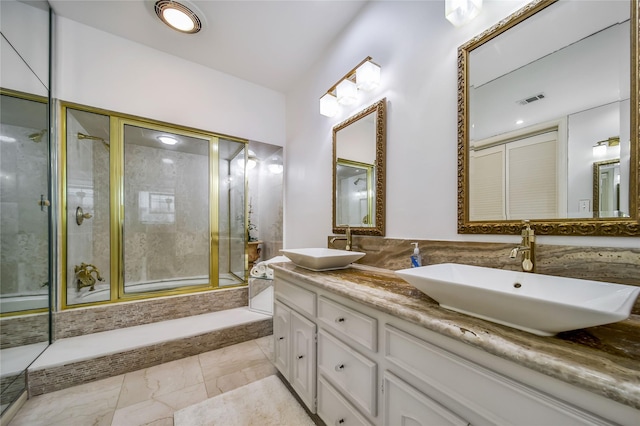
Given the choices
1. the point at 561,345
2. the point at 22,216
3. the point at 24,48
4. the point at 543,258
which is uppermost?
the point at 24,48

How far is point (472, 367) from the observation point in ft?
1.99

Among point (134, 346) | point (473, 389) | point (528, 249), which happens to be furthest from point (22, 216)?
point (528, 249)

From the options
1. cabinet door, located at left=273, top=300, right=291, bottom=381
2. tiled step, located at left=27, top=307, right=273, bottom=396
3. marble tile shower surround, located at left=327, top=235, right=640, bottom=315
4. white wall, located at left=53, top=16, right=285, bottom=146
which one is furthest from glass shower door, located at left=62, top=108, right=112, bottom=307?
marble tile shower surround, located at left=327, top=235, right=640, bottom=315

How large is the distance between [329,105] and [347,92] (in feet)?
0.82

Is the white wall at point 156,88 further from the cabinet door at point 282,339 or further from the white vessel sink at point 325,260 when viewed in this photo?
the cabinet door at point 282,339

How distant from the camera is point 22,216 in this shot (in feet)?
5.60

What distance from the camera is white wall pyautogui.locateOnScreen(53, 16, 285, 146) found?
1996 mm

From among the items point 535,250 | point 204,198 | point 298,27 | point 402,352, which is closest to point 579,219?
point 535,250

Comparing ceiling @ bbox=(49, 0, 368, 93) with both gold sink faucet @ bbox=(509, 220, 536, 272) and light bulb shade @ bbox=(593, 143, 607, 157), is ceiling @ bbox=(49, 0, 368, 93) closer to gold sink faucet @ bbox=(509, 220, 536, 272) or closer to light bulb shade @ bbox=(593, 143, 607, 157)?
light bulb shade @ bbox=(593, 143, 607, 157)

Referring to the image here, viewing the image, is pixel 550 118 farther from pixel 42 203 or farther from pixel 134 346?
pixel 42 203

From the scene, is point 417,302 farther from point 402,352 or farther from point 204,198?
point 204,198

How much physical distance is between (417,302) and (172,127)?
2.78 meters

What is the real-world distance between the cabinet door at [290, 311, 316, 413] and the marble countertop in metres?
0.58

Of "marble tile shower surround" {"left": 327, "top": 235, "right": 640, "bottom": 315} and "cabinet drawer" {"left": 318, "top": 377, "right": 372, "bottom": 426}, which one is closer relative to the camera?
"marble tile shower surround" {"left": 327, "top": 235, "right": 640, "bottom": 315}
